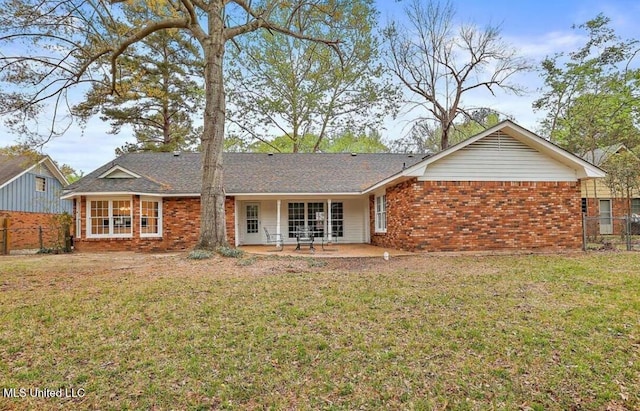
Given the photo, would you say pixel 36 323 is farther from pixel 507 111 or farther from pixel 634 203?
pixel 634 203

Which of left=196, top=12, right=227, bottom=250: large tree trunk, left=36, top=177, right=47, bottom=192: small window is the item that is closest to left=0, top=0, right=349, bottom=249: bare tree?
left=196, top=12, right=227, bottom=250: large tree trunk

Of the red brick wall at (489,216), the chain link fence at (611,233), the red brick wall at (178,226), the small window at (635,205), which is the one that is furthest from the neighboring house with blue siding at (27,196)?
the small window at (635,205)

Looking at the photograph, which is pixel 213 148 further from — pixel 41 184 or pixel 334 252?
pixel 41 184

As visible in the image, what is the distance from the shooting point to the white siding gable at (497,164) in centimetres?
1137

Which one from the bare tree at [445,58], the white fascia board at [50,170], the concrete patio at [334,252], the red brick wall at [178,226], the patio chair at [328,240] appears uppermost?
the bare tree at [445,58]

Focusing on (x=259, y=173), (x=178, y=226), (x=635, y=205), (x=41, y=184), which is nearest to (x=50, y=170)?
(x=41, y=184)

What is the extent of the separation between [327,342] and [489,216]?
9181 mm

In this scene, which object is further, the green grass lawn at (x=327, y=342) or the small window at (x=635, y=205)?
the small window at (x=635, y=205)

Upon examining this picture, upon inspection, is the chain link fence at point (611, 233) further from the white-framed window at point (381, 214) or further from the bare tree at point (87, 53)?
the bare tree at point (87, 53)

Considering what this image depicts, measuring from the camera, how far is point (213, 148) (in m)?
10.8

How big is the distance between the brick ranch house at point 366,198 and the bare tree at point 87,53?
4228 mm

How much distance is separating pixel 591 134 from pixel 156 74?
24112 millimetres

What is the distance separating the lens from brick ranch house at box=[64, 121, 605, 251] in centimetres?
1133

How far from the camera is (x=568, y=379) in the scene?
334 centimetres
